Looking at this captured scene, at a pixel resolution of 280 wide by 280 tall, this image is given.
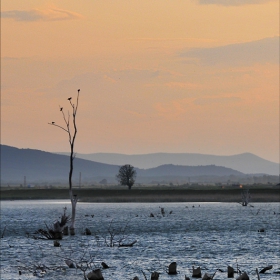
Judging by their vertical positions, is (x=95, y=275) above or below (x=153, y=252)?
below

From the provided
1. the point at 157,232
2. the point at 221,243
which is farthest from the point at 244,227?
the point at 221,243

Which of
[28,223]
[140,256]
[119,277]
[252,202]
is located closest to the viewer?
[119,277]

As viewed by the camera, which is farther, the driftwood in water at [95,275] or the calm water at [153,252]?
the calm water at [153,252]

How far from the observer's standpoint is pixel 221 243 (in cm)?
6275

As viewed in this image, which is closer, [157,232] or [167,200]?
[157,232]

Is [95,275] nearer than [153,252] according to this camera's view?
Yes

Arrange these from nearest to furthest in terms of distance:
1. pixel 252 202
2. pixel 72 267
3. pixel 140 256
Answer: pixel 72 267, pixel 140 256, pixel 252 202

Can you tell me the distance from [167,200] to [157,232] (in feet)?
387

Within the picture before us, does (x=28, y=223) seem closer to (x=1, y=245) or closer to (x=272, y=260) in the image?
(x=1, y=245)

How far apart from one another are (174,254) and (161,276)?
1239 cm

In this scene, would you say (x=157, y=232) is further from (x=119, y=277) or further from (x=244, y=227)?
(x=119, y=277)

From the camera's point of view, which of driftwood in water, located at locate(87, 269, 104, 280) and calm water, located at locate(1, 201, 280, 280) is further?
calm water, located at locate(1, 201, 280, 280)

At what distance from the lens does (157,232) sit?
78.1 meters

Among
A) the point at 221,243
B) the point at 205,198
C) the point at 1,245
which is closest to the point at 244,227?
the point at 221,243
